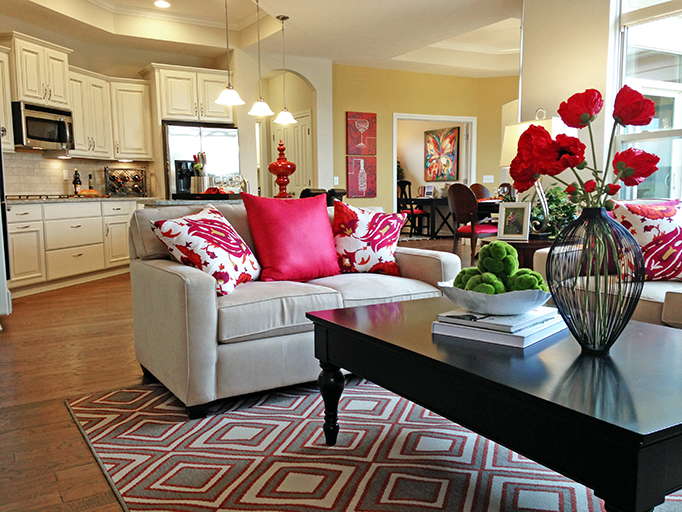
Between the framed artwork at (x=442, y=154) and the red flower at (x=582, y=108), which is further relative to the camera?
the framed artwork at (x=442, y=154)

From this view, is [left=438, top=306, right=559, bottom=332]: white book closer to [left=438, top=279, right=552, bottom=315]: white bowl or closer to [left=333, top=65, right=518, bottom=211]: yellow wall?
[left=438, top=279, right=552, bottom=315]: white bowl

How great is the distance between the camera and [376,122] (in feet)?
27.8

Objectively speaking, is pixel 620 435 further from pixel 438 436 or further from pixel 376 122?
pixel 376 122

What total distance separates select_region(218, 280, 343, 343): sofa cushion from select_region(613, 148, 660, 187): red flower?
4.40 ft

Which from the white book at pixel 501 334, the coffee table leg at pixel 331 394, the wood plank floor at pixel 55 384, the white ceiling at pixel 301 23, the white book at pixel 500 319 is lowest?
the wood plank floor at pixel 55 384

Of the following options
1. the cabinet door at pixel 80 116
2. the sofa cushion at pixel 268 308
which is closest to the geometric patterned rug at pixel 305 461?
the sofa cushion at pixel 268 308

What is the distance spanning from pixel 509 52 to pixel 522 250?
6.49 metres

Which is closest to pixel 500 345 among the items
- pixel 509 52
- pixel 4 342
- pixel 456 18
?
pixel 4 342

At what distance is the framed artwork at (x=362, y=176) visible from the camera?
8.32 metres

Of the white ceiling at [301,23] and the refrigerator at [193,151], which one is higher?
the white ceiling at [301,23]

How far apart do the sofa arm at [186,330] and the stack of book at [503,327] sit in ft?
3.07

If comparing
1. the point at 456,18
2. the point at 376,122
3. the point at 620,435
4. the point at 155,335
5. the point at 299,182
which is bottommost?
the point at 155,335

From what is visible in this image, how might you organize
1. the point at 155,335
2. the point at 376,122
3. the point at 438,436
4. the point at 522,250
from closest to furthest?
1. the point at 438,436
2. the point at 155,335
3. the point at 522,250
4. the point at 376,122

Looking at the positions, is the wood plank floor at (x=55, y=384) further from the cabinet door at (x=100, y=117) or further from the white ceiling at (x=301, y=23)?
the white ceiling at (x=301, y=23)
